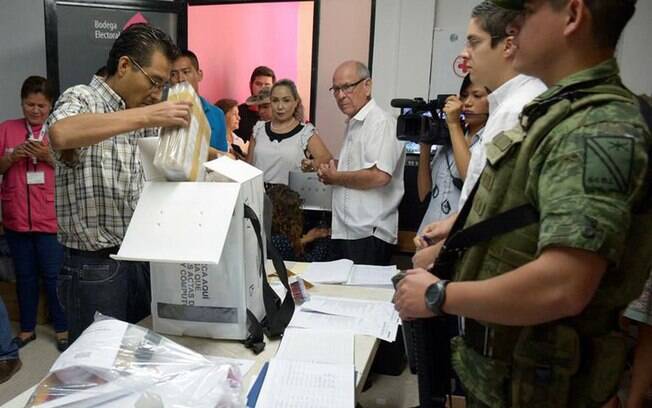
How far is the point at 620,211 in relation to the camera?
25.0 inches

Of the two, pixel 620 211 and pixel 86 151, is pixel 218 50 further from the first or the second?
pixel 620 211

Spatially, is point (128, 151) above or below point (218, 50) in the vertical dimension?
below

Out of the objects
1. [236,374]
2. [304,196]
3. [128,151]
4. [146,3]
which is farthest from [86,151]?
[146,3]

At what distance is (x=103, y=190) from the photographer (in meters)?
1.39

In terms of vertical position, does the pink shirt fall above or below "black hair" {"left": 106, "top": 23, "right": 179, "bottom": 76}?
below

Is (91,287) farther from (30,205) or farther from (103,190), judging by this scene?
(30,205)

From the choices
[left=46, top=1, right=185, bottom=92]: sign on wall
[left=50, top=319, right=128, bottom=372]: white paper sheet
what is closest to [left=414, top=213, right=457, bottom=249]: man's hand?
[left=50, top=319, right=128, bottom=372]: white paper sheet

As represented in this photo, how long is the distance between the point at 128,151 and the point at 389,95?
230 cm

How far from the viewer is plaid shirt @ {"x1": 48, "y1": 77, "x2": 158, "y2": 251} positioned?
4.52 feet

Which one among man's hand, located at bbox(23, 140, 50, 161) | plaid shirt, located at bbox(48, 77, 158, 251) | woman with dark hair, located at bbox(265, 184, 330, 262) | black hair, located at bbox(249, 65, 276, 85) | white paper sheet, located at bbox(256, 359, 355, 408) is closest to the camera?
white paper sheet, located at bbox(256, 359, 355, 408)

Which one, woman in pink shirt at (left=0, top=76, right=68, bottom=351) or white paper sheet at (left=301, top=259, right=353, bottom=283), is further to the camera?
woman in pink shirt at (left=0, top=76, right=68, bottom=351)

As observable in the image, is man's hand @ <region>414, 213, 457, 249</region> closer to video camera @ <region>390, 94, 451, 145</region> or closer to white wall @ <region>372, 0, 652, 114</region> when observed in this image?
video camera @ <region>390, 94, 451, 145</region>

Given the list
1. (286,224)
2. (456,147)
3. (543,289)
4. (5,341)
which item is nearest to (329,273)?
(286,224)

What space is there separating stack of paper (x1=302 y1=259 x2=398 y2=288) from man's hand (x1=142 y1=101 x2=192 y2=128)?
0.78 metres
